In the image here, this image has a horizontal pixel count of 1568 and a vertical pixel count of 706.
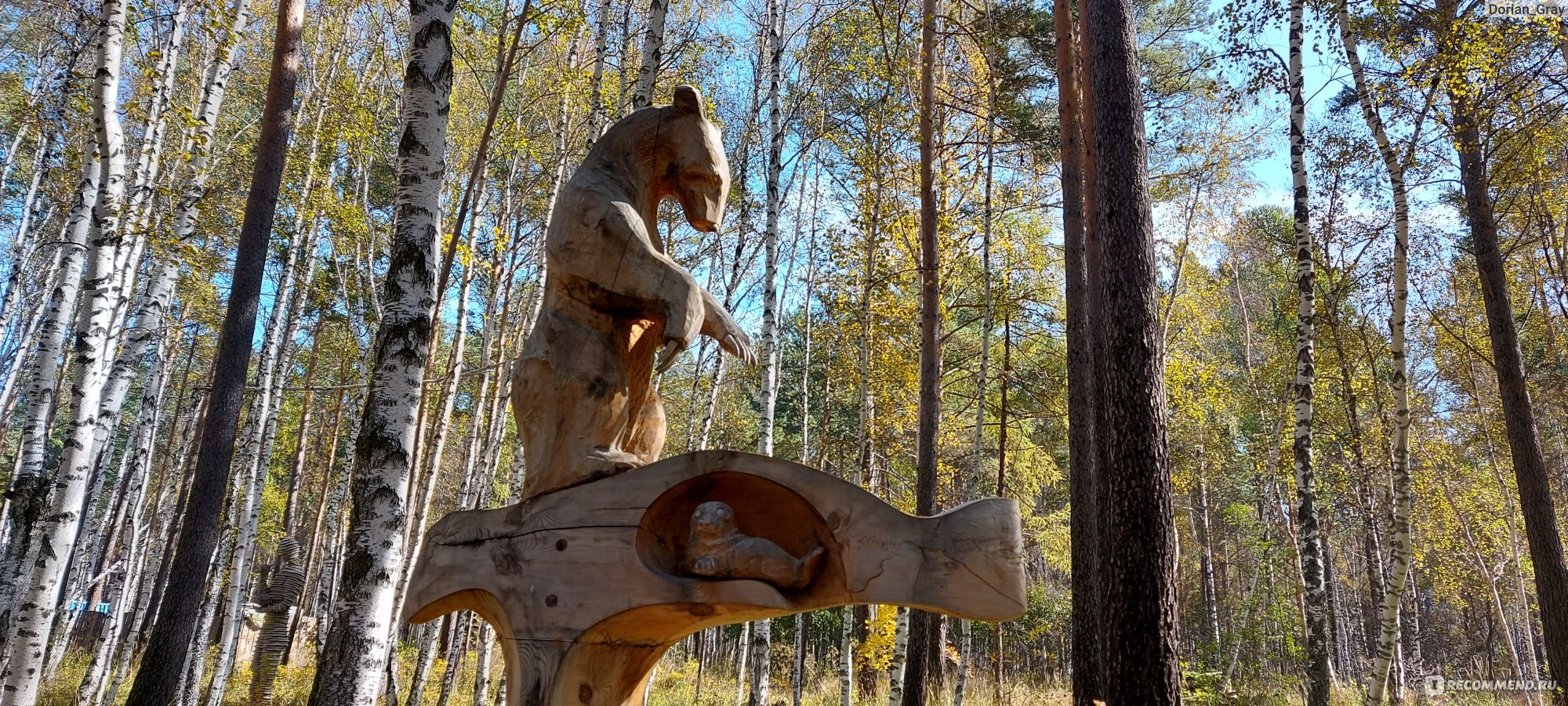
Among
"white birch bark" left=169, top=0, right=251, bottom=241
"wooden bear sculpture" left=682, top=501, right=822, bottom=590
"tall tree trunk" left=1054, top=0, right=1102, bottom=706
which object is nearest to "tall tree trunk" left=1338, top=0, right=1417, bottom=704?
"tall tree trunk" left=1054, top=0, right=1102, bottom=706

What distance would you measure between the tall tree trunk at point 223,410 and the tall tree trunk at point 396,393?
11.3 ft

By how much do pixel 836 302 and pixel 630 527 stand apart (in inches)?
303

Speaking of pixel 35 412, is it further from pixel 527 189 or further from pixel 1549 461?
pixel 1549 461

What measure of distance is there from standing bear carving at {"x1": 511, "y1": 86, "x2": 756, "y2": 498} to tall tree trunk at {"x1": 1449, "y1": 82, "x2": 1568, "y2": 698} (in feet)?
27.9

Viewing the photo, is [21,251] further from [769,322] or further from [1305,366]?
[1305,366]

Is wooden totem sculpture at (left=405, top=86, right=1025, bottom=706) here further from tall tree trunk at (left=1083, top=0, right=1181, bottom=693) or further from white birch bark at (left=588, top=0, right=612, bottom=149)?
white birch bark at (left=588, top=0, right=612, bottom=149)

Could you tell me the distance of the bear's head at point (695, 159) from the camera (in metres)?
2.68

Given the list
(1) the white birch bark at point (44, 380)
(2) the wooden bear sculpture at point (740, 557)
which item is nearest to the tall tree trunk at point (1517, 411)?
(2) the wooden bear sculpture at point (740, 557)

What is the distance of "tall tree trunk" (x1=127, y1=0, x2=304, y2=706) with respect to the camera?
6.04m

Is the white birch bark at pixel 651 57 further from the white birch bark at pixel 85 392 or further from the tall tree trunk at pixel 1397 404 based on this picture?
the tall tree trunk at pixel 1397 404

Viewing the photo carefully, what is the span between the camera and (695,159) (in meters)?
2.68

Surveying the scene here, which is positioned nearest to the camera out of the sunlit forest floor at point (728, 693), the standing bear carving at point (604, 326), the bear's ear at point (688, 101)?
the standing bear carving at point (604, 326)

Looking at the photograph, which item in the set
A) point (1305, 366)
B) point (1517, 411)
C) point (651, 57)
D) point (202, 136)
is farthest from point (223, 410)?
point (1517, 411)

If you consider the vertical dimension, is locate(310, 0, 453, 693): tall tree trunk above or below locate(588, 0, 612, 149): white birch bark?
below
